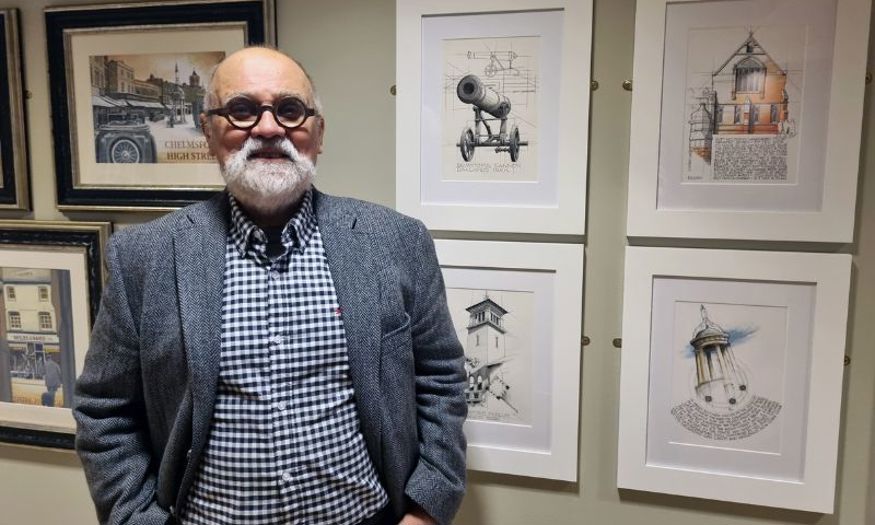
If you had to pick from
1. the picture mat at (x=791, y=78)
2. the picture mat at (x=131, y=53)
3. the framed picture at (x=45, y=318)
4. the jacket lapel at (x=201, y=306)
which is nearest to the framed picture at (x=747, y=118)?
the picture mat at (x=791, y=78)

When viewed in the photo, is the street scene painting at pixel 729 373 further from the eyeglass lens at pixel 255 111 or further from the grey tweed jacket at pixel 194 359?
the eyeglass lens at pixel 255 111

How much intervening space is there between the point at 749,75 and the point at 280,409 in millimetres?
1035

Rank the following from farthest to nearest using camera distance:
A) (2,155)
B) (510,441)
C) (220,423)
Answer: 1. (2,155)
2. (510,441)
3. (220,423)

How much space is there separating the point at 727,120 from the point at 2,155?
165cm

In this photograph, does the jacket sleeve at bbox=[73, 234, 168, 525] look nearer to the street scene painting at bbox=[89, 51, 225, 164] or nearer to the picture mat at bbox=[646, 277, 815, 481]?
the street scene painting at bbox=[89, 51, 225, 164]

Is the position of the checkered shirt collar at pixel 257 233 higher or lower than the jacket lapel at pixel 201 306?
higher

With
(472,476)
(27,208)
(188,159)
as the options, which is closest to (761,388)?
(472,476)

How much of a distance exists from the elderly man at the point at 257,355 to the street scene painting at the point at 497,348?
29 cm

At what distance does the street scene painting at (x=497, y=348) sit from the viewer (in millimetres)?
1346

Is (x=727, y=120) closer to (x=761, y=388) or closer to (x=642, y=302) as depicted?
(x=642, y=302)

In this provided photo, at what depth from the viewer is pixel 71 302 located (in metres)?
1.57

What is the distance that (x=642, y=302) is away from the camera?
1277 mm

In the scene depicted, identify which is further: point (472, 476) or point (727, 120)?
point (472, 476)

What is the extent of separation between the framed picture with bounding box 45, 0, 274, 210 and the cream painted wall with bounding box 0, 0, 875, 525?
0.07 m
